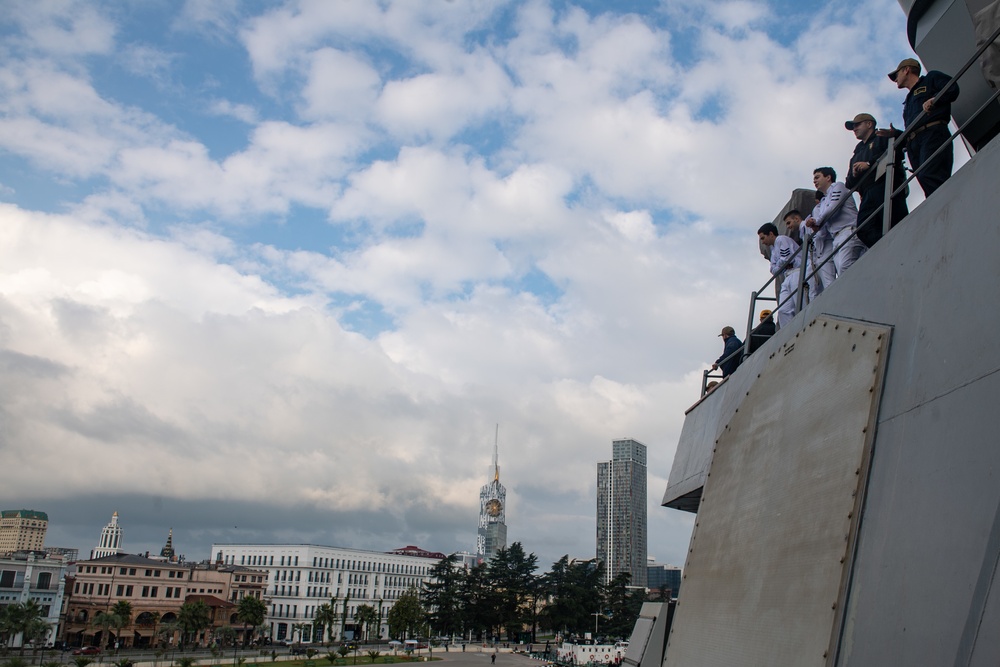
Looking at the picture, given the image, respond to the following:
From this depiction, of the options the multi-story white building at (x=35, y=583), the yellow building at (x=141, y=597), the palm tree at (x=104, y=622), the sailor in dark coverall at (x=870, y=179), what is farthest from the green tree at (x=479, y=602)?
the sailor in dark coverall at (x=870, y=179)

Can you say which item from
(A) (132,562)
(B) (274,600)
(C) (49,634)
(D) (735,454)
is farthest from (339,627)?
(D) (735,454)

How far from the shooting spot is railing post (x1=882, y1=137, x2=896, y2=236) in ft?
13.0

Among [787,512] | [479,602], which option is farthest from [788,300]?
[479,602]

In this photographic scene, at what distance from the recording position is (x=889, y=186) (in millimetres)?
4090

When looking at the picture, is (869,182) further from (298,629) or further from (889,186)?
(298,629)

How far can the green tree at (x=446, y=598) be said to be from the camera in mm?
82125

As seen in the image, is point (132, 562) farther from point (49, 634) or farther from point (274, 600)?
point (274, 600)

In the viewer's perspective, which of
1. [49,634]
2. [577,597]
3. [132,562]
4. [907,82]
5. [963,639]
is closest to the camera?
[963,639]

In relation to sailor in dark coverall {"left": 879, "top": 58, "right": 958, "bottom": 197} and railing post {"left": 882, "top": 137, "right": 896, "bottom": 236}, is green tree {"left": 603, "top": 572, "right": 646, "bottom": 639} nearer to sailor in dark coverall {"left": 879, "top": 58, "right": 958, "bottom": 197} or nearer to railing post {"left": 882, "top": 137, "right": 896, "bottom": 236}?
sailor in dark coverall {"left": 879, "top": 58, "right": 958, "bottom": 197}

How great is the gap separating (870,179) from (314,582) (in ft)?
339

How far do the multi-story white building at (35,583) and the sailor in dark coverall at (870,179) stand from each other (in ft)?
239

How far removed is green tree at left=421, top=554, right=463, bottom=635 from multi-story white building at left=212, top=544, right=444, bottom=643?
34.5ft

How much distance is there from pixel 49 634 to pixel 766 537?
7509 cm

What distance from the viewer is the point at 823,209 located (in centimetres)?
541
